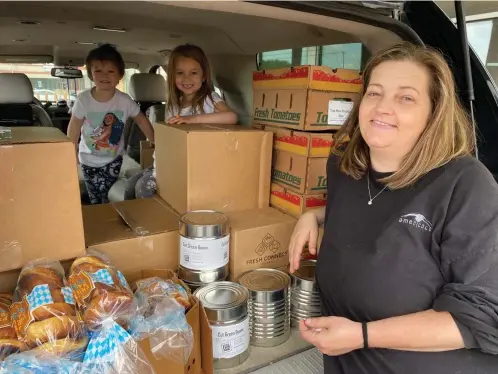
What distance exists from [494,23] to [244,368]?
2.02 meters

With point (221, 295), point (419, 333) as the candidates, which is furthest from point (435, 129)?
point (221, 295)

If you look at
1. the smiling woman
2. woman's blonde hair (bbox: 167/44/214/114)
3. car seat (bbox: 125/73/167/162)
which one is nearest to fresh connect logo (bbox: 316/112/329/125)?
the smiling woman

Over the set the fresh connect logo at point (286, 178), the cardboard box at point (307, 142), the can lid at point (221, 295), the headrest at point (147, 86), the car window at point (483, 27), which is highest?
the car window at point (483, 27)

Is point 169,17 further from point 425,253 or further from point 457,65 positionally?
point 425,253

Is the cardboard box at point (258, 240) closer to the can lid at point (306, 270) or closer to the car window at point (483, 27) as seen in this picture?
the can lid at point (306, 270)

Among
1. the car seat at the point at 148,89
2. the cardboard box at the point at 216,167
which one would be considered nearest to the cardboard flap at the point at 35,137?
the cardboard box at the point at 216,167

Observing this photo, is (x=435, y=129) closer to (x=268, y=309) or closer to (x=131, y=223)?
(x=268, y=309)

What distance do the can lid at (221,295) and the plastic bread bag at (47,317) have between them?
0.45 meters

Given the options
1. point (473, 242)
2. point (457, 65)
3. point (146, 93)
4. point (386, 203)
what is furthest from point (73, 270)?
point (146, 93)

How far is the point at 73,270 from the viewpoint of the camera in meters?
1.17

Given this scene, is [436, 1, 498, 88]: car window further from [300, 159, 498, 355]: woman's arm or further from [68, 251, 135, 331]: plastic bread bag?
[68, 251, 135, 331]: plastic bread bag

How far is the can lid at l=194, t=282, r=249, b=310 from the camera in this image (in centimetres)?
134

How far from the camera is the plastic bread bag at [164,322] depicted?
105cm

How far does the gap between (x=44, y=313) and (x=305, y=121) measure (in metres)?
1.13
